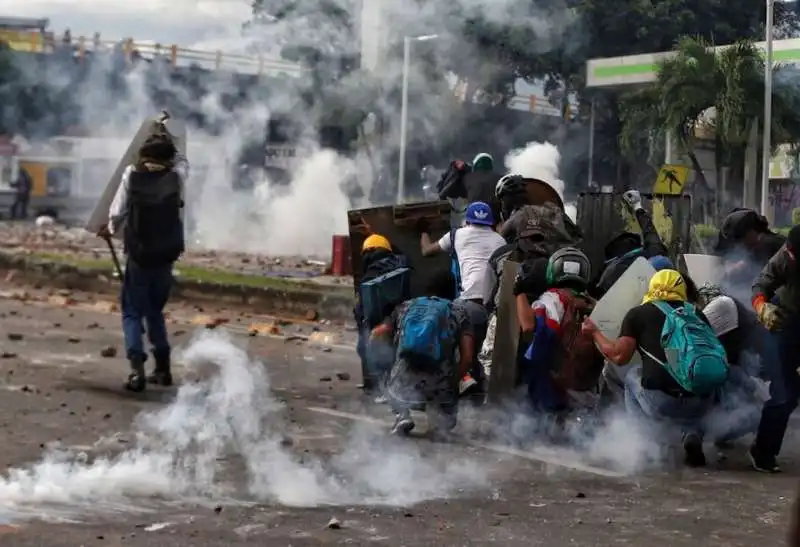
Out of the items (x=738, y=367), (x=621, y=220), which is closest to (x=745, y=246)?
(x=738, y=367)

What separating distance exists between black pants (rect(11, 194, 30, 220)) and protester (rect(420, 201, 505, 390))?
97.9 ft

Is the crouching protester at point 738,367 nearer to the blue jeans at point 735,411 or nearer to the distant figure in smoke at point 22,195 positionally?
the blue jeans at point 735,411

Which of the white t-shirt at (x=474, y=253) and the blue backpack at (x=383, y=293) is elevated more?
the white t-shirt at (x=474, y=253)

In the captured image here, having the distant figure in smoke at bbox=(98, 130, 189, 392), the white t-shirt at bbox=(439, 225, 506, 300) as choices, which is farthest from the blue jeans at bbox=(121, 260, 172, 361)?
the white t-shirt at bbox=(439, 225, 506, 300)

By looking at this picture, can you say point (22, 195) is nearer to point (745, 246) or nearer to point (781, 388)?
point (745, 246)

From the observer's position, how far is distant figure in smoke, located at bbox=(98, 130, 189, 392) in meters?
8.70

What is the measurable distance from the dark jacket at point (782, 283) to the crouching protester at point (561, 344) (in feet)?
3.36

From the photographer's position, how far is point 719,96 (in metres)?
26.7

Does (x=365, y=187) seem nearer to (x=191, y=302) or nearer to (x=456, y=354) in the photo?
(x=191, y=302)

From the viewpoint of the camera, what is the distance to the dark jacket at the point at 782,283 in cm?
680

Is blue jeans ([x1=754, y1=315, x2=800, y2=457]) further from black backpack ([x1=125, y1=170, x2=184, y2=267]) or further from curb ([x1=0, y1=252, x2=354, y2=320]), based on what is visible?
curb ([x1=0, y1=252, x2=354, y2=320])

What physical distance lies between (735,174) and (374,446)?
2472cm

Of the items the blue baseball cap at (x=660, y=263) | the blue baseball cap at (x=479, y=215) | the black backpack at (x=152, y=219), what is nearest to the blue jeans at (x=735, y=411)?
the blue baseball cap at (x=660, y=263)

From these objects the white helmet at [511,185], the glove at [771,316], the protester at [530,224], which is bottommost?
the glove at [771,316]
